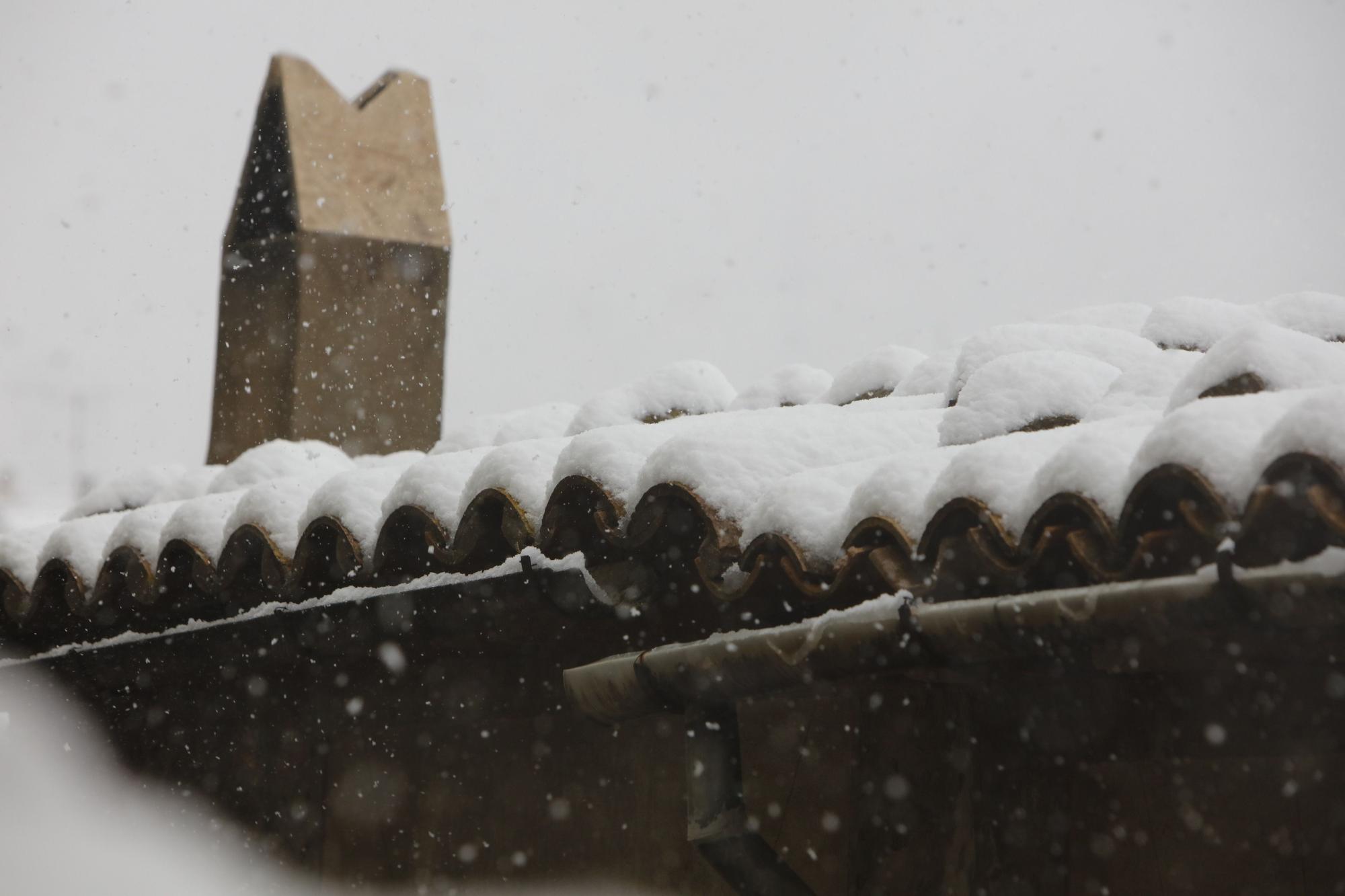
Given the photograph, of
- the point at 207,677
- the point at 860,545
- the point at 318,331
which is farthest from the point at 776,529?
the point at 318,331

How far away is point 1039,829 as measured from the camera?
2818 mm

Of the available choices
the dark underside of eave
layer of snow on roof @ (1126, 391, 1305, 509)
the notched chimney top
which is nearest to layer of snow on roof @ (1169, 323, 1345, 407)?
layer of snow on roof @ (1126, 391, 1305, 509)

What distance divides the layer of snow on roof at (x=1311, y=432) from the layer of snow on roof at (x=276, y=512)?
2362 millimetres

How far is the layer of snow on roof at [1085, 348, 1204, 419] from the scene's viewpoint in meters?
3.19

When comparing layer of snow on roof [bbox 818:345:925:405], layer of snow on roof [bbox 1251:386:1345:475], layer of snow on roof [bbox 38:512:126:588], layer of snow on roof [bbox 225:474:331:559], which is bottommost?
layer of snow on roof [bbox 38:512:126:588]

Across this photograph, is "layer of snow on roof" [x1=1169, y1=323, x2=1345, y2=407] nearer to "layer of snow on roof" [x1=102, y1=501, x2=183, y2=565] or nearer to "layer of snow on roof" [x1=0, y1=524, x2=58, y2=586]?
"layer of snow on roof" [x1=102, y1=501, x2=183, y2=565]

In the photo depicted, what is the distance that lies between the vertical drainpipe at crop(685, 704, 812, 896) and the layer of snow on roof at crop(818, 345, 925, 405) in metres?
1.99

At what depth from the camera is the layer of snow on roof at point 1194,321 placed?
418 centimetres

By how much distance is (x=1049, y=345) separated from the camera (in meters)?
4.00

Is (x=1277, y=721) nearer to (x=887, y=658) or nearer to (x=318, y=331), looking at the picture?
(x=887, y=658)

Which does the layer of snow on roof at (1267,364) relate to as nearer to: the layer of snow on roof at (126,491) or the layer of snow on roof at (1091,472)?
the layer of snow on roof at (1091,472)

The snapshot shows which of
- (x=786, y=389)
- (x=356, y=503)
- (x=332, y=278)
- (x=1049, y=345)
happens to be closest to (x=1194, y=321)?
(x=1049, y=345)

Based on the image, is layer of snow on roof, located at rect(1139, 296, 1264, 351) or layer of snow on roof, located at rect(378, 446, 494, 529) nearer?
layer of snow on roof, located at rect(378, 446, 494, 529)

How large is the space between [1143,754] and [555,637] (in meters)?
1.48
